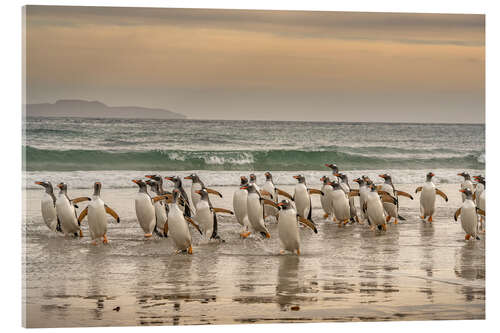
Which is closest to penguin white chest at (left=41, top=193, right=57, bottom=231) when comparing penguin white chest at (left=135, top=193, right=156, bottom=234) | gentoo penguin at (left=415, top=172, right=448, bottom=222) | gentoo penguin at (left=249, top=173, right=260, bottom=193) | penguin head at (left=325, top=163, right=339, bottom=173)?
penguin white chest at (left=135, top=193, right=156, bottom=234)

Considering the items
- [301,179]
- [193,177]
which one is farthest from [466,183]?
[193,177]

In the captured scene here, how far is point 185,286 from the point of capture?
626cm

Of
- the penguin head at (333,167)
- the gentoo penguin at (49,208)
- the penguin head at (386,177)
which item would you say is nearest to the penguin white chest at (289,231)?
the penguin head at (333,167)

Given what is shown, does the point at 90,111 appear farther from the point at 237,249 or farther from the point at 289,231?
the point at 289,231

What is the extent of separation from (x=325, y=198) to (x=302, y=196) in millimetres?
854

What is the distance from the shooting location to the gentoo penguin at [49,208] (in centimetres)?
659

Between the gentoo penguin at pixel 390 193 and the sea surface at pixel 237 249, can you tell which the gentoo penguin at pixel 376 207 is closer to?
the gentoo penguin at pixel 390 193

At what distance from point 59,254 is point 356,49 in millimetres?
3345

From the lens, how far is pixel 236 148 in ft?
22.1

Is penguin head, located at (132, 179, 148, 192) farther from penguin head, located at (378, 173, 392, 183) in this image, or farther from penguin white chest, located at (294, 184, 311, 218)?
penguin head, located at (378, 173, 392, 183)

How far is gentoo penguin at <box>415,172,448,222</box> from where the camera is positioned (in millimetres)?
7656

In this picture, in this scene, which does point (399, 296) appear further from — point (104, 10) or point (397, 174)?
point (104, 10)

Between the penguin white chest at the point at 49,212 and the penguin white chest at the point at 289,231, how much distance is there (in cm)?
221

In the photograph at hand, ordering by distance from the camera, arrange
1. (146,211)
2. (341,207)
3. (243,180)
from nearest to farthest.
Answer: (243,180) < (146,211) < (341,207)
